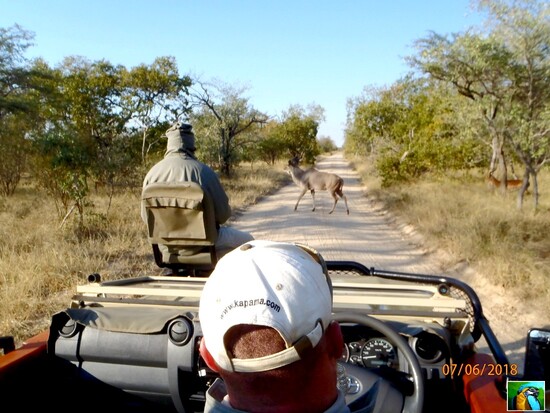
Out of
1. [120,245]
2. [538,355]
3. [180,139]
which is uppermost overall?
[180,139]

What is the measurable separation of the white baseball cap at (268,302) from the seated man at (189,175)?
265 centimetres

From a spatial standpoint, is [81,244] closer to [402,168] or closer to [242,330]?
[242,330]

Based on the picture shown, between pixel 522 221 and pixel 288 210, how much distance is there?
6418 mm

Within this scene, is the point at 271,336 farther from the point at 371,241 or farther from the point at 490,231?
the point at 371,241

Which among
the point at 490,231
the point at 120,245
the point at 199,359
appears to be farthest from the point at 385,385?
the point at 490,231

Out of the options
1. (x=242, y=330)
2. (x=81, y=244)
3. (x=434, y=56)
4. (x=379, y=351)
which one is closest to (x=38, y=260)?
(x=81, y=244)

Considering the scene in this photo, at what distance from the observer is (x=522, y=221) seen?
25.2ft

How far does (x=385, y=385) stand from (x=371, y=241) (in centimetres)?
736

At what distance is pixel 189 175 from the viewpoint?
371cm

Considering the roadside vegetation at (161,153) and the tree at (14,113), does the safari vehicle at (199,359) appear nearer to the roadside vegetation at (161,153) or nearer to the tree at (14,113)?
the roadside vegetation at (161,153)

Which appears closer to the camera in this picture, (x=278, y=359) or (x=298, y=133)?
(x=278, y=359)

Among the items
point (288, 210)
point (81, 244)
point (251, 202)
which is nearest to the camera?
point (81, 244)

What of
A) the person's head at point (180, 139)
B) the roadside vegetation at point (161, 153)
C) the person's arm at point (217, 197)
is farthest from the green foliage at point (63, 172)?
the person's arm at point (217, 197)

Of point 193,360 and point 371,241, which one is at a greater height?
point 193,360
